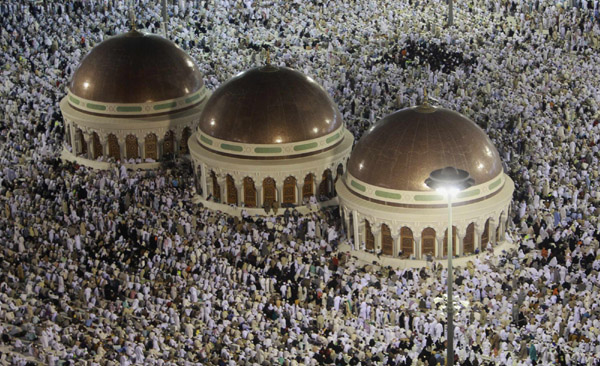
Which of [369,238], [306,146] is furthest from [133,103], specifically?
[369,238]

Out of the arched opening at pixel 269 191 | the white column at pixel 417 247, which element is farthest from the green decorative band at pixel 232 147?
the white column at pixel 417 247

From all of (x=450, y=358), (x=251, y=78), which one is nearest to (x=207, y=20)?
(x=251, y=78)

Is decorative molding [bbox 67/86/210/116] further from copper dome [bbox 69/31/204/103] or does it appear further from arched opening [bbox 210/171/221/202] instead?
arched opening [bbox 210/171/221/202]

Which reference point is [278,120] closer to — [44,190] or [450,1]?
[44,190]

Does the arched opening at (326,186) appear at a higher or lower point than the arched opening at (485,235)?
lower

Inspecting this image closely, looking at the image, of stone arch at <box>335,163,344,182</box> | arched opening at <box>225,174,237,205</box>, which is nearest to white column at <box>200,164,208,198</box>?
arched opening at <box>225,174,237,205</box>

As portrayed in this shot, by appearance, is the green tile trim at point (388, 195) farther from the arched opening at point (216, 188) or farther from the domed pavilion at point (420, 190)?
the arched opening at point (216, 188)

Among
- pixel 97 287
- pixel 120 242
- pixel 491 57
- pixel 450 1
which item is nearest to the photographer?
pixel 97 287
